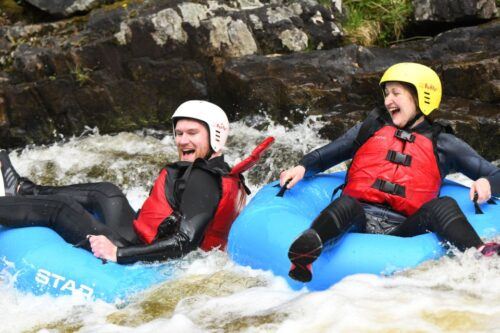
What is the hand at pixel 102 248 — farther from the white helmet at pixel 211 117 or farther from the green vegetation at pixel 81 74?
the green vegetation at pixel 81 74

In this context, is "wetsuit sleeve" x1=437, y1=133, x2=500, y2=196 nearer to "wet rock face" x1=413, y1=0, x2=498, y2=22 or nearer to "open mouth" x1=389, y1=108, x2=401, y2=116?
"open mouth" x1=389, y1=108, x2=401, y2=116

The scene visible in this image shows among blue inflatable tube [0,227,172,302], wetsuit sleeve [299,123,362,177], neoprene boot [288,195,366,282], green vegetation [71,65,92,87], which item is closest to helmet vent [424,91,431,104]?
wetsuit sleeve [299,123,362,177]

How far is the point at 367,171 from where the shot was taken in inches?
163

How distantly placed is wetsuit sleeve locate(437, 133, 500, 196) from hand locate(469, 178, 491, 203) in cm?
11

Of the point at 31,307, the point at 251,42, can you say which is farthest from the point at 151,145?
the point at 31,307

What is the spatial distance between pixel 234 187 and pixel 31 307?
1.37 metres

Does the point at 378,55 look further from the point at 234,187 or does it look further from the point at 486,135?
the point at 234,187

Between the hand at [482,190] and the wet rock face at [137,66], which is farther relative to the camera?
the wet rock face at [137,66]

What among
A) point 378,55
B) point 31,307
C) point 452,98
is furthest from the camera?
point 378,55

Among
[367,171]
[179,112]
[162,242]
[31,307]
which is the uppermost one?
[179,112]

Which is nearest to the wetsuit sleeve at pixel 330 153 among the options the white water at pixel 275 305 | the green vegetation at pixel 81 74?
the white water at pixel 275 305

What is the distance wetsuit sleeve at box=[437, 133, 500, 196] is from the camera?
3.92 meters

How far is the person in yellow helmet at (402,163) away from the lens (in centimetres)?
381

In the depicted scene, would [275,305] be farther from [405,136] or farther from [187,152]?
[405,136]
